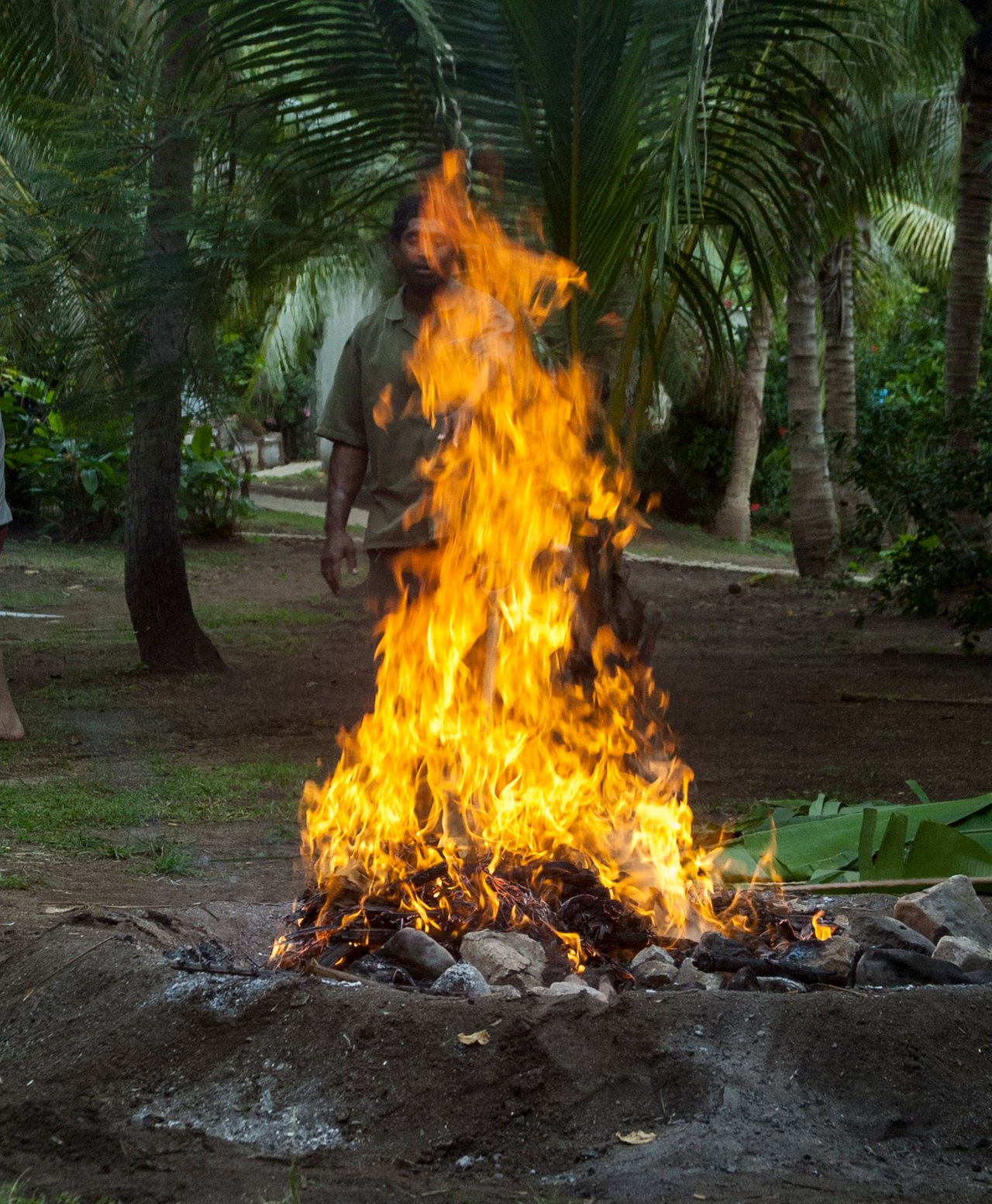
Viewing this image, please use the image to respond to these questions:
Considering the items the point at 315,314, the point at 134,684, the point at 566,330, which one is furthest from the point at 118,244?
the point at 315,314

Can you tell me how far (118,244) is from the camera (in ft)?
24.8

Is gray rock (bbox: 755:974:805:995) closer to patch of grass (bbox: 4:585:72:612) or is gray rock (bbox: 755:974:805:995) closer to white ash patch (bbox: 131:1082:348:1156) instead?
white ash patch (bbox: 131:1082:348:1156)

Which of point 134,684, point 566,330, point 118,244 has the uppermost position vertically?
point 118,244

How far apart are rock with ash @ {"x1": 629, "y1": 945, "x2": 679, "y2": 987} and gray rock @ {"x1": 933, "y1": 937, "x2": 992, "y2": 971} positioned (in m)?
0.68

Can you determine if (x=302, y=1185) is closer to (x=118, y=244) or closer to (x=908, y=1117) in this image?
(x=908, y=1117)

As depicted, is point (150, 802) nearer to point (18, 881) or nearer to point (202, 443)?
point (18, 881)

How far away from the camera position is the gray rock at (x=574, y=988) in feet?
9.67

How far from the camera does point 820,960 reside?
3.51 m

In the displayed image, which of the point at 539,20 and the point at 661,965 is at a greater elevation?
the point at 539,20

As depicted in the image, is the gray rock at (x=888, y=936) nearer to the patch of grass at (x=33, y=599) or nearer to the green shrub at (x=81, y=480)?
the patch of grass at (x=33, y=599)

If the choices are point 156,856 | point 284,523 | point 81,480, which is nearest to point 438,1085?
point 156,856

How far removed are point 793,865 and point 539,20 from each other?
2.98 m

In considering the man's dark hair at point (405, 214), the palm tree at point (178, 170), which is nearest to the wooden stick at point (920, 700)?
the palm tree at point (178, 170)

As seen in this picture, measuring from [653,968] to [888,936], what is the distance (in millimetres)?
656
